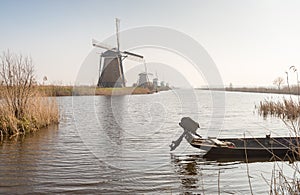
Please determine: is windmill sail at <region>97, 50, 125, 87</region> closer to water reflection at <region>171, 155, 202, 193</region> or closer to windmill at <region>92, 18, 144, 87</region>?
windmill at <region>92, 18, 144, 87</region>

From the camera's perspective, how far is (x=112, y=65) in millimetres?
39188

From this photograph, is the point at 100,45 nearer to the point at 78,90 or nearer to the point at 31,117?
the point at 78,90

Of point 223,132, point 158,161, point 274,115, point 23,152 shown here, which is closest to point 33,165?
point 23,152

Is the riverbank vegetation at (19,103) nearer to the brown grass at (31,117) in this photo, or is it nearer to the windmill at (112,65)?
the brown grass at (31,117)

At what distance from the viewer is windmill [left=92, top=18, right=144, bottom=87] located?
3806 centimetres

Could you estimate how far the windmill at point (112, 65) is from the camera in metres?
38.1

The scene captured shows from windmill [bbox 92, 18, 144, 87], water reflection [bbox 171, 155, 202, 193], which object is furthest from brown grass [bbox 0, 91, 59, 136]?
windmill [bbox 92, 18, 144, 87]

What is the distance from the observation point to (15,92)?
11891 millimetres

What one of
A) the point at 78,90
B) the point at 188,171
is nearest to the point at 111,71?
the point at 78,90

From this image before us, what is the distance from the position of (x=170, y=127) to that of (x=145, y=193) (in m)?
9.42

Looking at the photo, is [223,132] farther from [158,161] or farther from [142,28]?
[142,28]

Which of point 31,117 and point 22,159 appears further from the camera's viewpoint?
point 31,117

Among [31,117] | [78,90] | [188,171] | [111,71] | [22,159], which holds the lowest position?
[188,171]

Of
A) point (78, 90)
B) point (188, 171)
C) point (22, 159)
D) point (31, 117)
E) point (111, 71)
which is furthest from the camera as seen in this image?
point (111, 71)
